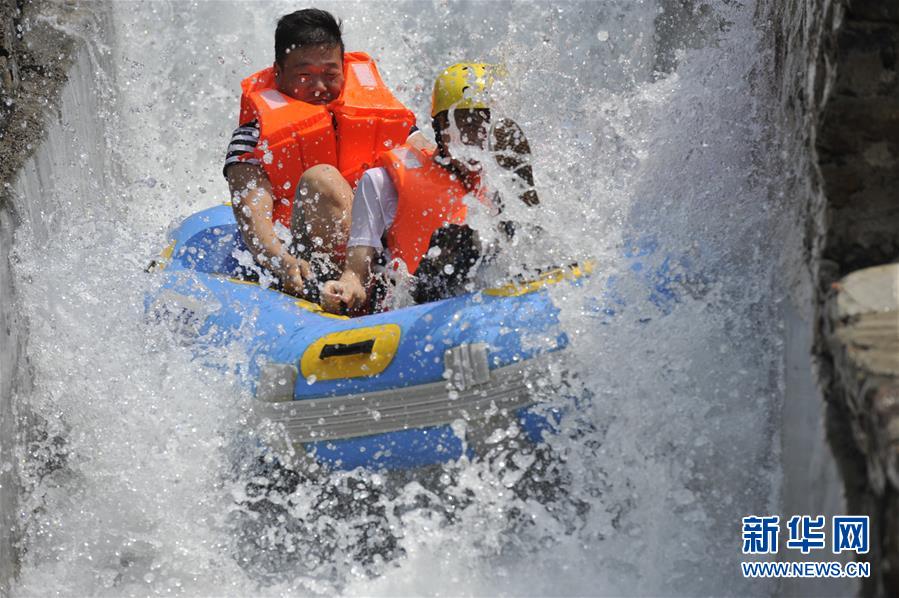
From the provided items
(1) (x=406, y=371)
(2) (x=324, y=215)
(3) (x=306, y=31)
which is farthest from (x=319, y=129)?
(1) (x=406, y=371)

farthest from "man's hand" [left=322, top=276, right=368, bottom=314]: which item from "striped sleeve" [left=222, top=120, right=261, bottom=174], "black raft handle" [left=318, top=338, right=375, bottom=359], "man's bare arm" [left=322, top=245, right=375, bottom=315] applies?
"striped sleeve" [left=222, top=120, right=261, bottom=174]

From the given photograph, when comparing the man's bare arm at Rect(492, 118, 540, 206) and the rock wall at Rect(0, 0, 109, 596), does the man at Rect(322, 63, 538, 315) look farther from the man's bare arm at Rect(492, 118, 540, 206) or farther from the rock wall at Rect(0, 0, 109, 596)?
the rock wall at Rect(0, 0, 109, 596)

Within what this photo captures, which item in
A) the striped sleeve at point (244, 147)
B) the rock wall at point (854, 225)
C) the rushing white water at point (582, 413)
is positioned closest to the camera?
the rock wall at point (854, 225)

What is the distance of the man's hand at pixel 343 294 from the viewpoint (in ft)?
11.4

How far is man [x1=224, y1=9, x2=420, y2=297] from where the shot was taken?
12.2 feet

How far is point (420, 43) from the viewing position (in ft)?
20.7

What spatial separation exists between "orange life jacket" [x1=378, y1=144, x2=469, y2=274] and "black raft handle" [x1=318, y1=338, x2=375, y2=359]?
410mm

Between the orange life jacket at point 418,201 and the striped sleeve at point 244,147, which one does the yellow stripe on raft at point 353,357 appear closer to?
the orange life jacket at point 418,201

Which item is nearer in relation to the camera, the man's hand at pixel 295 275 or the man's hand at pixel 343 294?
the man's hand at pixel 343 294

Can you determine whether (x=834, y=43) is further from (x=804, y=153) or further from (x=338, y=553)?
(x=338, y=553)

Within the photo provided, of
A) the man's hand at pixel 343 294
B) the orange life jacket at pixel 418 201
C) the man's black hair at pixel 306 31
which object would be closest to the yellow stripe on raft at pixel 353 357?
the man's hand at pixel 343 294

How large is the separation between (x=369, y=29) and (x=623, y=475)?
4257 mm

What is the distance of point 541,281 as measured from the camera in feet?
9.96

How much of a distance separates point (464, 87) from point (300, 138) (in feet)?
3.21
